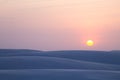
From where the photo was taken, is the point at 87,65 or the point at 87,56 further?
the point at 87,56

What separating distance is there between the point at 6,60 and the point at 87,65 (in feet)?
14.9

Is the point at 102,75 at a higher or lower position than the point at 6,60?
lower

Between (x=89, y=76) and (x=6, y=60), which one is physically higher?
(x=6, y=60)

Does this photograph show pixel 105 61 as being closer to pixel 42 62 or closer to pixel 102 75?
pixel 42 62

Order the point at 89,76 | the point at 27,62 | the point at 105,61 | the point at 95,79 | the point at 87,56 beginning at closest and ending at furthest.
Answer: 1. the point at 95,79
2. the point at 89,76
3. the point at 27,62
4. the point at 105,61
5. the point at 87,56

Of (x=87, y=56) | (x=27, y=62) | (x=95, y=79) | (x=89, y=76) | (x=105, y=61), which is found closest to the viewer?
(x=95, y=79)

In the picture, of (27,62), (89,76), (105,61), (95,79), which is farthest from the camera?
(105,61)

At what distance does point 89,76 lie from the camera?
999 cm

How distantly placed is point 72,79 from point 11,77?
2.24 m

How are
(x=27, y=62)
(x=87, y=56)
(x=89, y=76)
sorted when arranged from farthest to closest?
(x=87, y=56) < (x=27, y=62) < (x=89, y=76)

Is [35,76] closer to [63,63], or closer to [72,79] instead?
[72,79]

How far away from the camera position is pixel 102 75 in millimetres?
10039

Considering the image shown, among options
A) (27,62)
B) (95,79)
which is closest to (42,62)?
(27,62)

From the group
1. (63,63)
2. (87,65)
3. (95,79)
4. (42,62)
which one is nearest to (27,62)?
(42,62)
